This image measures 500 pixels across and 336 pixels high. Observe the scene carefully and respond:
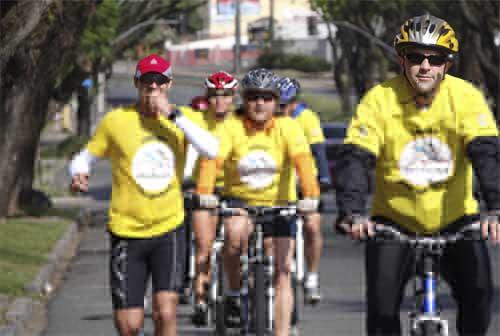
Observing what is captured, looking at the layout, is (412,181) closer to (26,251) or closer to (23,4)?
(23,4)

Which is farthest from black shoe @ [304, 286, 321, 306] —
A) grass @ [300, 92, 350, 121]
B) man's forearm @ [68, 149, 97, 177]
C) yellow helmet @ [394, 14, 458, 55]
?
grass @ [300, 92, 350, 121]

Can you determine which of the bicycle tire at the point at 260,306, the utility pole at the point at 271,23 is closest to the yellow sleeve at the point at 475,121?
the bicycle tire at the point at 260,306

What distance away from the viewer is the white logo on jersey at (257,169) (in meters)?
10.2

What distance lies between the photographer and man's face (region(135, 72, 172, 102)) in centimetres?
834

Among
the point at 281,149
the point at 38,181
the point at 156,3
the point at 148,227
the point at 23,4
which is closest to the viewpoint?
the point at 148,227

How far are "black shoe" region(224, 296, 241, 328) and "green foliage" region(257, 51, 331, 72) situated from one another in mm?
95408

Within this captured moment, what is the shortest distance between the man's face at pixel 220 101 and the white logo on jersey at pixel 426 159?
541 centimetres

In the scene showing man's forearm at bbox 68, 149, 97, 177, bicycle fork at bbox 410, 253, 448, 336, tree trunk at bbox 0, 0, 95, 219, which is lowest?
bicycle fork at bbox 410, 253, 448, 336

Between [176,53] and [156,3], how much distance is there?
85.1 m

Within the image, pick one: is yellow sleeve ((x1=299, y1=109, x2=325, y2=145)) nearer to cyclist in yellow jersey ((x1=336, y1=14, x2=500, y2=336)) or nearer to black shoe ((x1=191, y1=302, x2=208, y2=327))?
black shoe ((x1=191, y1=302, x2=208, y2=327))

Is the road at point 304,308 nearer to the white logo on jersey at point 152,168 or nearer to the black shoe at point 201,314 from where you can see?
the black shoe at point 201,314

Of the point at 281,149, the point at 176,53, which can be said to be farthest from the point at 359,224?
the point at 176,53

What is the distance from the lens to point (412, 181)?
21.7 ft

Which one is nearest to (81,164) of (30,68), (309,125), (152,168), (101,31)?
(152,168)
